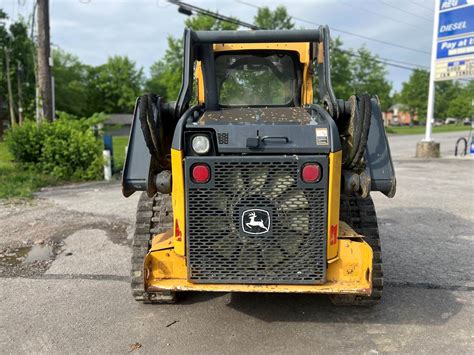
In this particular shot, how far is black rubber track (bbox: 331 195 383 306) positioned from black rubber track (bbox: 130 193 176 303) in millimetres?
1583

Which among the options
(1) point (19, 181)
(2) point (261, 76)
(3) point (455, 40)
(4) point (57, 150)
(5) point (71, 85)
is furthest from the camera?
(5) point (71, 85)

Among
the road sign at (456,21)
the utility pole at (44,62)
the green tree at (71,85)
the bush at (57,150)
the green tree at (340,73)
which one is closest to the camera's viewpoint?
the bush at (57,150)

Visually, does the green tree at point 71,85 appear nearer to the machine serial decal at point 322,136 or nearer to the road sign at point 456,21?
the road sign at point 456,21

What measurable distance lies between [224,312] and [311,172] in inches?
61.6

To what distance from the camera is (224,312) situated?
394cm

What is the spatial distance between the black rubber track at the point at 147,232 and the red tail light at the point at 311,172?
148 cm

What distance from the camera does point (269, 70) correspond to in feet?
15.3

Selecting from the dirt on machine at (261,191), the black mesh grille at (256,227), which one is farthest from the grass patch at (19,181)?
the black mesh grille at (256,227)

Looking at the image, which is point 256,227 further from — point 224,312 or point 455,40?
point 455,40

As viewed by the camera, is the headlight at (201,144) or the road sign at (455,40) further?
the road sign at (455,40)

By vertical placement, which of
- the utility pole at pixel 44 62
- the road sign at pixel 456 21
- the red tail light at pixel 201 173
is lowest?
the red tail light at pixel 201 173

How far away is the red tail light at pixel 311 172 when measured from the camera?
126 inches

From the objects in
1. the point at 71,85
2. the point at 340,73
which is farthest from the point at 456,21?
the point at 71,85

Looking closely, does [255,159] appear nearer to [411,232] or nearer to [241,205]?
[241,205]
